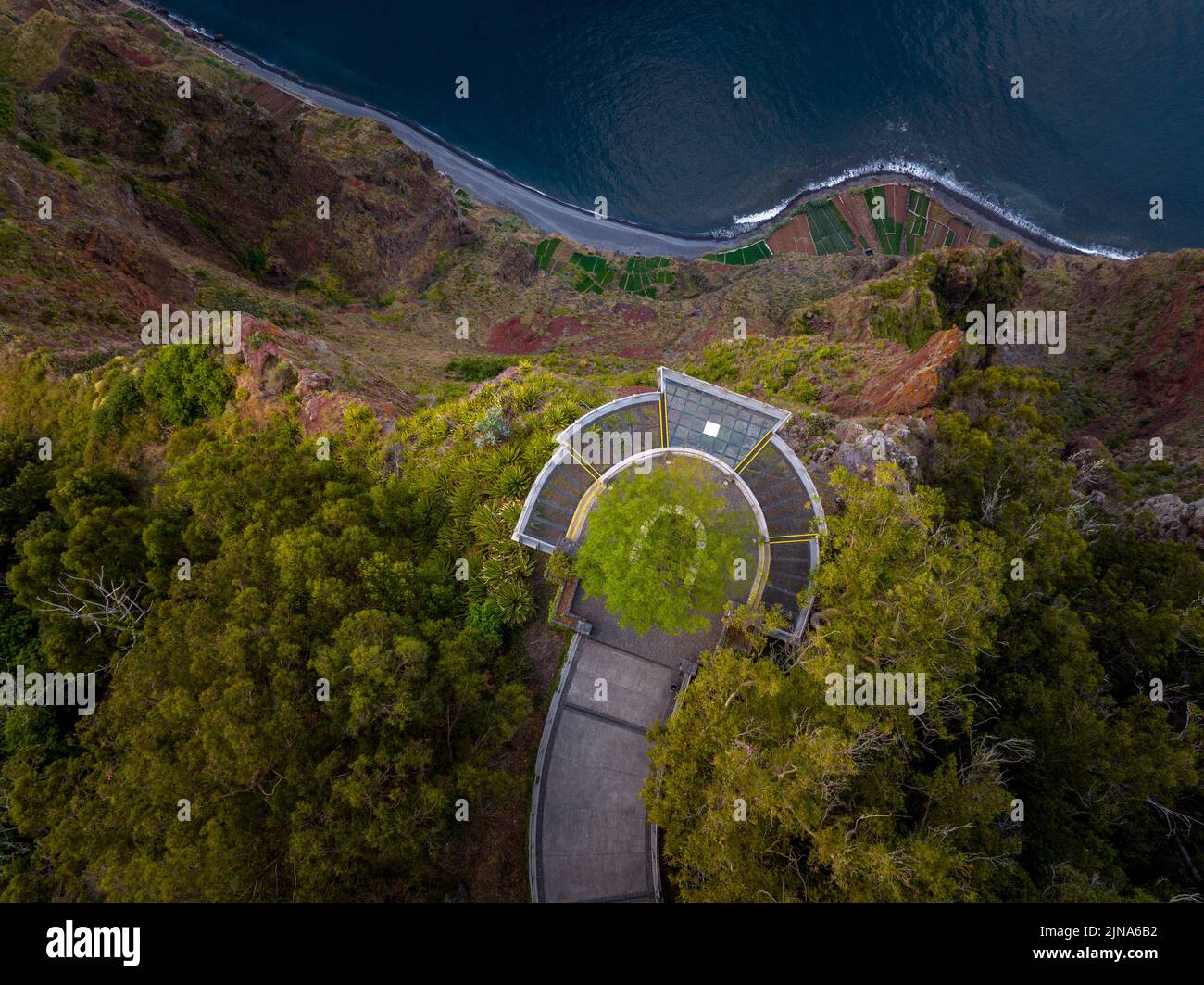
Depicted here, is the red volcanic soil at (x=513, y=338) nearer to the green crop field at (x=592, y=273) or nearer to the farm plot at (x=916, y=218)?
the green crop field at (x=592, y=273)

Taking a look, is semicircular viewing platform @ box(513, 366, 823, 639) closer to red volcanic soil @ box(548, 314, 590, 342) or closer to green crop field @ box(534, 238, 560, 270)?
red volcanic soil @ box(548, 314, 590, 342)

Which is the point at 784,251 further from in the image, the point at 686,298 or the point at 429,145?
the point at 429,145

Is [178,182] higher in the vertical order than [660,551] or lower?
higher

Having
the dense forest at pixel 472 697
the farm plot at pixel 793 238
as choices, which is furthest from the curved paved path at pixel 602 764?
the farm plot at pixel 793 238

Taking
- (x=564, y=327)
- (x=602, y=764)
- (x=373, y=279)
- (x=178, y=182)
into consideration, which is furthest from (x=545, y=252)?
(x=602, y=764)

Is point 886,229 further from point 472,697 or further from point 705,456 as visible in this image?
point 472,697

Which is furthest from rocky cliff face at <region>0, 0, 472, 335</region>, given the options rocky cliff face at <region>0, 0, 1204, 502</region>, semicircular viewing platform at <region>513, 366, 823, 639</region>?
semicircular viewing platform at <region>513, 366, 823, 639</region>

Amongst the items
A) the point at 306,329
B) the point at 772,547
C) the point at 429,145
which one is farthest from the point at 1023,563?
the point at 429,145
